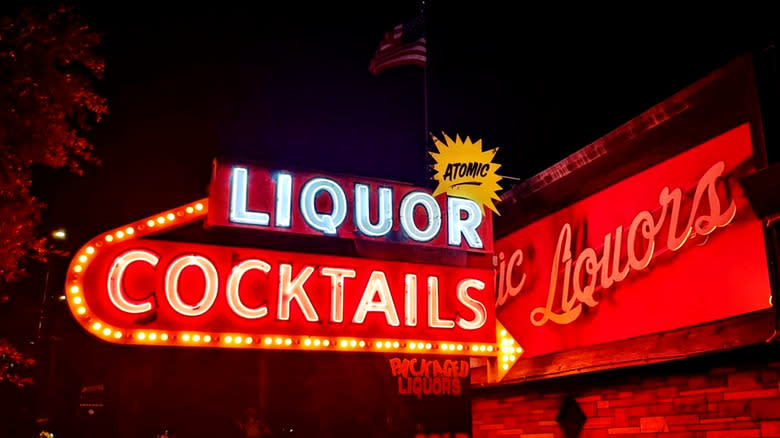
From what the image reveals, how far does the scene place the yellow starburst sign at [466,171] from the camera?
1028cm

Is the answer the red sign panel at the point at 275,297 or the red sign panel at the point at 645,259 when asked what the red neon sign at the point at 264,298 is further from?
the red sign panel at the point at 645,259

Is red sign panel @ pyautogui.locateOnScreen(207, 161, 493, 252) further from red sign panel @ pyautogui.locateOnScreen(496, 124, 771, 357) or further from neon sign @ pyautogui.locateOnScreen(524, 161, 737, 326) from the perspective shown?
neon sign @ pyautogui.locateOnScreen(524, 161, 737, 326)

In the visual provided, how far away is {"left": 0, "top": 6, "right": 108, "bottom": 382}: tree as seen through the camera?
8938mm

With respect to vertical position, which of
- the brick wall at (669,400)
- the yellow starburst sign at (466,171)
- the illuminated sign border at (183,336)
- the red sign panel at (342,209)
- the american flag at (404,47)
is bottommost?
the brick wall at (669,400)

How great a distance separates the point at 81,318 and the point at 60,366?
31.0 metres

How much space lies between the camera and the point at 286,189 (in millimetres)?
9539

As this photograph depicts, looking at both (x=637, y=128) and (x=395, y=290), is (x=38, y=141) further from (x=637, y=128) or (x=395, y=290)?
(x=637, y=128)

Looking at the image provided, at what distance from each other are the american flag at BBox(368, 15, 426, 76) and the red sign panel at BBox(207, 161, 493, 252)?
477cm

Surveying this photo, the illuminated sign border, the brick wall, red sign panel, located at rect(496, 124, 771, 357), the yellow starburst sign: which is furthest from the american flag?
the brick wall

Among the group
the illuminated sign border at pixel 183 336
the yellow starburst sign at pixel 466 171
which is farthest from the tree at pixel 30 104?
the yellow starburst sign at pixel 466 171

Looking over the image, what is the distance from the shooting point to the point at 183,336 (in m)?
8.55

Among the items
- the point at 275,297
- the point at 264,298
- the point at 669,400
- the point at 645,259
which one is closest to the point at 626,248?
the point at 645,259

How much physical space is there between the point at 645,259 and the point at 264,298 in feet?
15.4

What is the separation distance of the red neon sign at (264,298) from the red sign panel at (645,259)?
0.83 m
